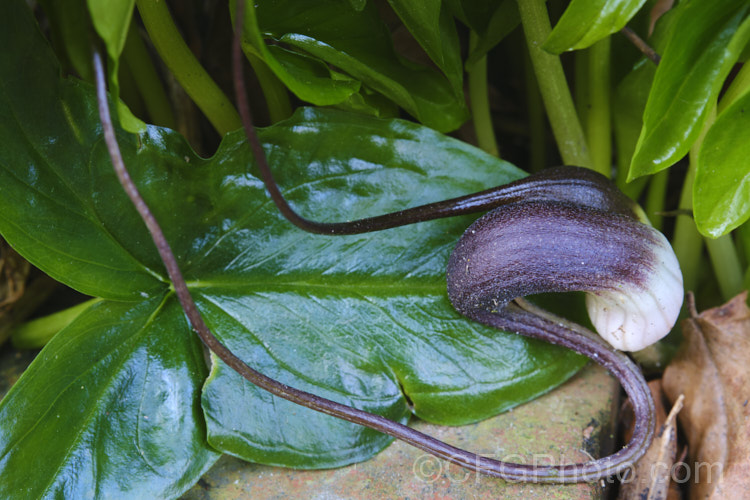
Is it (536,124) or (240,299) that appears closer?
(240,299)

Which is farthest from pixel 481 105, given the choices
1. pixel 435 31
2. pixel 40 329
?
pixel 40 329

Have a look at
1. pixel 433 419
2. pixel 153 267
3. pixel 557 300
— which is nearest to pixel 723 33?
pixel 557 300

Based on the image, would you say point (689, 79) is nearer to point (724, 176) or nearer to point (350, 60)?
point (724, 176)

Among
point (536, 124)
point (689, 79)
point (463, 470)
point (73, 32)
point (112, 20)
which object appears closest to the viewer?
point (112, 20)

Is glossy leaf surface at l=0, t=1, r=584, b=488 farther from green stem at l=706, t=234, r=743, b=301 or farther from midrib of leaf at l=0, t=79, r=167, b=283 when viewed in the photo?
green stem at l=706, t=234, r=743, b=301

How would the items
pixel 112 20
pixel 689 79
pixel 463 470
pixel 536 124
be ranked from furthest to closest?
pixel 536 124, pixel 463 470, pixel 689 79, pixel 112 20

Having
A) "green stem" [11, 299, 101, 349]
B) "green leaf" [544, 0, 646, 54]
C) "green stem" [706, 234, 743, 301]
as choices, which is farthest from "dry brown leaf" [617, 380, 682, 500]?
"green stem" [11, 299, 101, 349]

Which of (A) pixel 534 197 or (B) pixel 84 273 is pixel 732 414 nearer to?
(A) pixel 534 197

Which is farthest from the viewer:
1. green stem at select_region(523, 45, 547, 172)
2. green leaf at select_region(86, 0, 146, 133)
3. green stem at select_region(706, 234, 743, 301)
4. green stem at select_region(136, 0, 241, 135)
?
green stem at select_region(523, 45, 547, 172)
